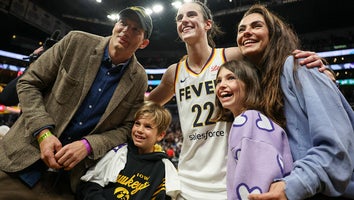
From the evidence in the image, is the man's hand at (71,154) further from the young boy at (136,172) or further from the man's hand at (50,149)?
the young boy at (136,172)

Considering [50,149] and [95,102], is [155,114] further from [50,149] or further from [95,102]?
[50,149]

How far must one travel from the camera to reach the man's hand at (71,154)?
155 cm

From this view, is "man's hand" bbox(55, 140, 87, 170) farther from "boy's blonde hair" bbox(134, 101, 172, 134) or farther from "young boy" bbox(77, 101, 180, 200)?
"boy's blonde hair" bbox(134, 101, 172, 134)

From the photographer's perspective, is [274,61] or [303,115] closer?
[303,115]

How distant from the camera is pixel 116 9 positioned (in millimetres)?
12914

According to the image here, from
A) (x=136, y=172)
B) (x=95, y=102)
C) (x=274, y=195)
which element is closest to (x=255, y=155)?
(x=274, y=195)

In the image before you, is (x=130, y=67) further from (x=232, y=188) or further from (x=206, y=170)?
(x=232, y=188)

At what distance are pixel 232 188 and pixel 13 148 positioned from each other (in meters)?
1.44

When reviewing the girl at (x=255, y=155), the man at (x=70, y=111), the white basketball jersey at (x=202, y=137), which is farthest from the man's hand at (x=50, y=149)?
the girl at (x=255, y=155)

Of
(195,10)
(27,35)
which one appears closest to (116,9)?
(27,35)

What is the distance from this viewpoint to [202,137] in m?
1.80

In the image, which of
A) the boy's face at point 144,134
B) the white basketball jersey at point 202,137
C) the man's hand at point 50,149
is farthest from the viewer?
the boy's face at point 144,134

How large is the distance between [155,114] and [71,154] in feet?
2.36

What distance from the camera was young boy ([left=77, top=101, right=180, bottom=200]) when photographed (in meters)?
1.70
